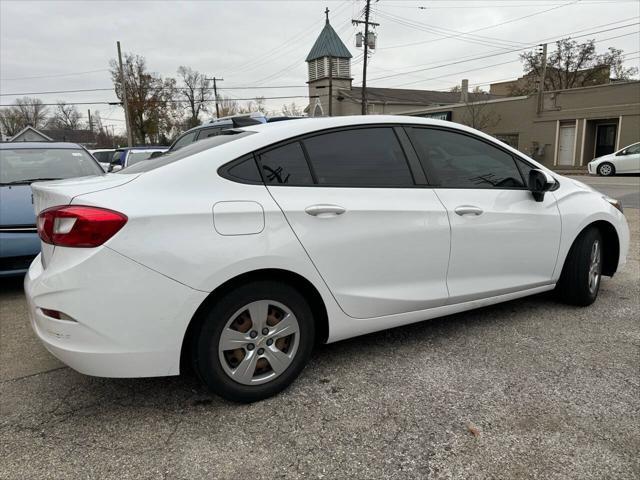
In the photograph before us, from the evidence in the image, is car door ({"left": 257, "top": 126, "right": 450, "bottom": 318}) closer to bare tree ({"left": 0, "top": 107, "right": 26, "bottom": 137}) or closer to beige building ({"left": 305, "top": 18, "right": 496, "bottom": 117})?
beige building ({"left": 305, "top": 18, "right": 496, "bottom": 117})

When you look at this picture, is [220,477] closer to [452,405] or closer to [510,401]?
[452,405]

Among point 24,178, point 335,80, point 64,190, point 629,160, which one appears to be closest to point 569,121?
point 629,160

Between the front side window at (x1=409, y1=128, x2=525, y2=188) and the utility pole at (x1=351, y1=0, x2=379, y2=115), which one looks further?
the utility pole at (x1=351, y1=0, x2=379, y2=115)

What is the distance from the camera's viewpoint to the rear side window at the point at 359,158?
2803 mm

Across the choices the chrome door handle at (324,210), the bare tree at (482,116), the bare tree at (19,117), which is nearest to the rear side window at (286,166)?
the chrome door handle at (324,210)

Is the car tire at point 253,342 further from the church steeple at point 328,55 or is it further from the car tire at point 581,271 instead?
the church steeple at point 328,55

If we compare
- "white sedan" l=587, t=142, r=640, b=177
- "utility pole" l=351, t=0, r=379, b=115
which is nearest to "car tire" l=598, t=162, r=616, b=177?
"white sedan" l=587, t=142, r=640, b=177

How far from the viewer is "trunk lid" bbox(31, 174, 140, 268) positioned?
2.35m

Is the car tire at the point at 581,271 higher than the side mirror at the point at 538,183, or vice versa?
the side mirror at the point at 538,183

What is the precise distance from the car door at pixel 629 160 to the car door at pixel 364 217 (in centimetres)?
2116

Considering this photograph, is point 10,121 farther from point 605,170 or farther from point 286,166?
point 286,166

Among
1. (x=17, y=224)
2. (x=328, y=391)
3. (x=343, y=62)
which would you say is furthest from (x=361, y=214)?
(x=343, y=62)

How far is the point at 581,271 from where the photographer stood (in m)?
3.91

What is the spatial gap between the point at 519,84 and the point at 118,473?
58813 millimetres
